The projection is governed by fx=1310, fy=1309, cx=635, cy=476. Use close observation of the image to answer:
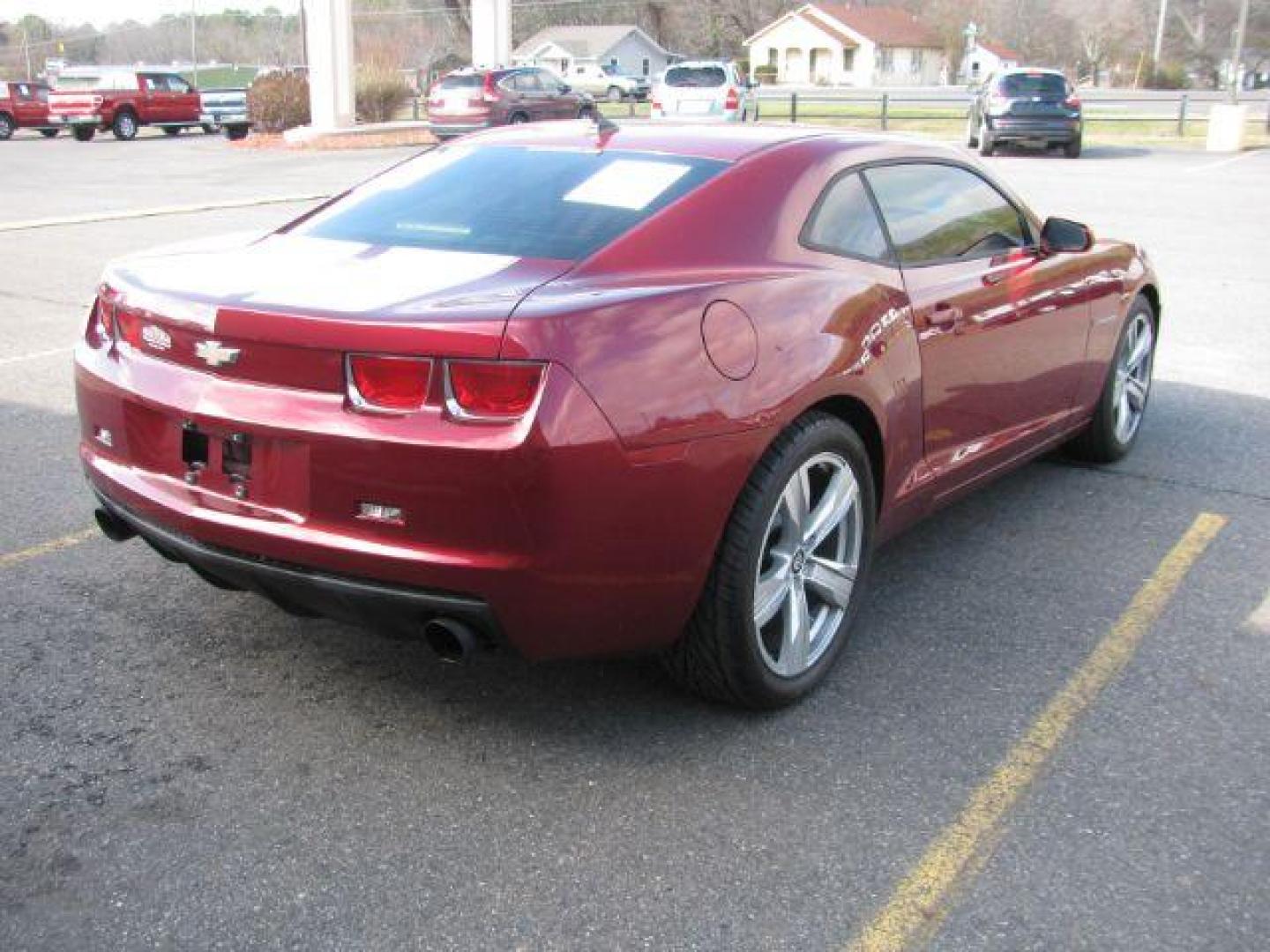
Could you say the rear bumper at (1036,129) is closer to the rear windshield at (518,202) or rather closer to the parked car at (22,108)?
the rear windshield at (518,202)

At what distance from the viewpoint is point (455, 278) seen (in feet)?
10.4

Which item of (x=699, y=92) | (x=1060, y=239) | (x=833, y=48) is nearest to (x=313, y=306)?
(x=1060, y=239)

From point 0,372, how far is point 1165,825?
654 centimetres

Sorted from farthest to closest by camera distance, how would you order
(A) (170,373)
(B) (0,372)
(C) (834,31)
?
1. (C) (834,31)
2. (B) (0,372)
3. (A) (170,373)

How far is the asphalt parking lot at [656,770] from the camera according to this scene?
8.74ft

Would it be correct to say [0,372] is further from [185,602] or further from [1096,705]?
[1096,705]

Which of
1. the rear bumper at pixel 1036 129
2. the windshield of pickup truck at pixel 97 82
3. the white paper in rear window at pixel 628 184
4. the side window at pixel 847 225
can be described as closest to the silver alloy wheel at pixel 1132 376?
the side window at pixel 847 225

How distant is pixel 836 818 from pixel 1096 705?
990 mm

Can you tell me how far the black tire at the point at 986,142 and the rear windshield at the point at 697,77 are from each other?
647cm

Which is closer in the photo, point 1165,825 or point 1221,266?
point 1165,825

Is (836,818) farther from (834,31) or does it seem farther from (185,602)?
(834,31)

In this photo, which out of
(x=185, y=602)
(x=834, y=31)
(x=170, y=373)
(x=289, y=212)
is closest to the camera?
(x=170, y=373)

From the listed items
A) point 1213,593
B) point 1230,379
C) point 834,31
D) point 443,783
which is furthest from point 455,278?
point 834,31

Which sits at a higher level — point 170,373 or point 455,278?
point 455,278
